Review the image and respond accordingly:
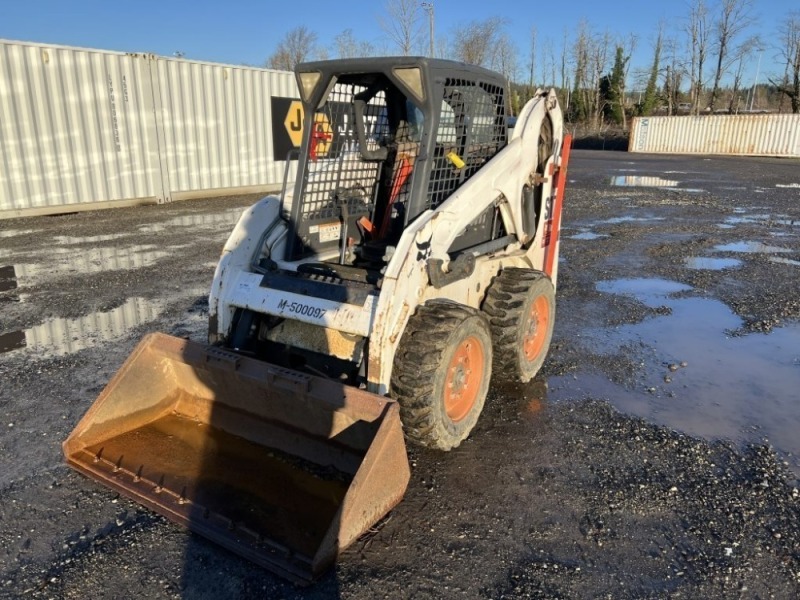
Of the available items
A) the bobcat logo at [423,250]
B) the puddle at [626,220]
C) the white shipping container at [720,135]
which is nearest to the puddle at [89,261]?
the bobcat logo at [423,250]

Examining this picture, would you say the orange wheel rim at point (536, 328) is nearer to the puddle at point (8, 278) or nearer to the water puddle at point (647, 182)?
the puddle at point (8, 278)

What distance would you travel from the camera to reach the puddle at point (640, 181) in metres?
19.6

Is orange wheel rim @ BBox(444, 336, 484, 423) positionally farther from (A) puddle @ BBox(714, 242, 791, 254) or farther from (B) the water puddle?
(B) the water puddle

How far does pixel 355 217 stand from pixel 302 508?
2334 mm

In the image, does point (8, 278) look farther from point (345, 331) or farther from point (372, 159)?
point (345, 331)

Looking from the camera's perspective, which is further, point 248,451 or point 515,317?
point 515,317

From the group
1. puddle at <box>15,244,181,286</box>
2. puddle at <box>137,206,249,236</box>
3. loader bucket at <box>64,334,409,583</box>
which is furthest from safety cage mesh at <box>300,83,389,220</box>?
Result: puddle at <box>137,206,249,236</box>

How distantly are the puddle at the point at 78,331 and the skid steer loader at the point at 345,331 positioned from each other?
237 centimetres

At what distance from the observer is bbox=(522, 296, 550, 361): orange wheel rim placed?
4.87 metres

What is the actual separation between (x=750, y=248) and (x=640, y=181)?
11343 mm

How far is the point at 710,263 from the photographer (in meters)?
9.06

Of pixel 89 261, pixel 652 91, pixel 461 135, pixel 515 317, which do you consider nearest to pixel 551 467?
pixel 515 317

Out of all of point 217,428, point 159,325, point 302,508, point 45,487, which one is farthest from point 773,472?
point 159,325

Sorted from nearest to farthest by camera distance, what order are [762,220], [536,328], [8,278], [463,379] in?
1. [463,379]
2. [536,328]
3. [8,278]
4. [762,220]
